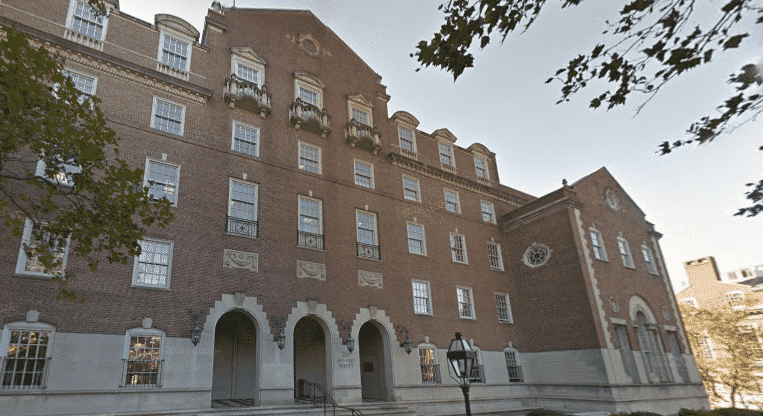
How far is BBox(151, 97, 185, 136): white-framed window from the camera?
18922 mm

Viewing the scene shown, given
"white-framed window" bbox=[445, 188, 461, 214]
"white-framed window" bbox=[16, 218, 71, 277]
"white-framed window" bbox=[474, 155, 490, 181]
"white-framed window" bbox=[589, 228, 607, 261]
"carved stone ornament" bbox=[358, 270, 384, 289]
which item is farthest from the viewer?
"white-framed window" bbox=[474, 155, 490, 181]

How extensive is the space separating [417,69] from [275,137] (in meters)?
15.5

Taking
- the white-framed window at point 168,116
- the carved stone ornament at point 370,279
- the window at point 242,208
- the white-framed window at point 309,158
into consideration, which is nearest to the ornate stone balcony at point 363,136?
the white-framed window at point 309,158

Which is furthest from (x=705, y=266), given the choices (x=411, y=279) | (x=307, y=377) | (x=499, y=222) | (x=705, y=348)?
(x=307, y=377)

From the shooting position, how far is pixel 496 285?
27.5 m

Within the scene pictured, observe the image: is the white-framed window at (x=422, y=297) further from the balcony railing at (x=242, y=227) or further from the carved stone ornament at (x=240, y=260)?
the balcony railing at (x=242, y=227)

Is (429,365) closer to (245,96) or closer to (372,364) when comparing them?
(372,364)

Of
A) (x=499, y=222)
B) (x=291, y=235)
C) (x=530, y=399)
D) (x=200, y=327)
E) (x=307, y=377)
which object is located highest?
(x=499, y=222)

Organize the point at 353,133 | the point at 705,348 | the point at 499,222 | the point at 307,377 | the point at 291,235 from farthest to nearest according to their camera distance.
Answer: the point at 705,348
the point at 499,222
the point at 353,133
the point at 307,377
the point at 291,235

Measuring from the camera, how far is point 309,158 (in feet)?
74.4

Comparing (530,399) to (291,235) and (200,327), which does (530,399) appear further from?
(200,327)

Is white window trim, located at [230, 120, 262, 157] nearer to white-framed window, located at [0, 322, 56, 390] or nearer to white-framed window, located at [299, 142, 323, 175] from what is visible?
white-framed window, located at [299, 142, 323, 175]

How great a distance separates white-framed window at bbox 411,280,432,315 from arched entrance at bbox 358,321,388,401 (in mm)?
Answer: 2487

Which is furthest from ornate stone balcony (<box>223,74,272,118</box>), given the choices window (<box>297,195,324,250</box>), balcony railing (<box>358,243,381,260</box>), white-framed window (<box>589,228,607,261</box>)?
white-framed window (<box>589,228,607,261</box>)
